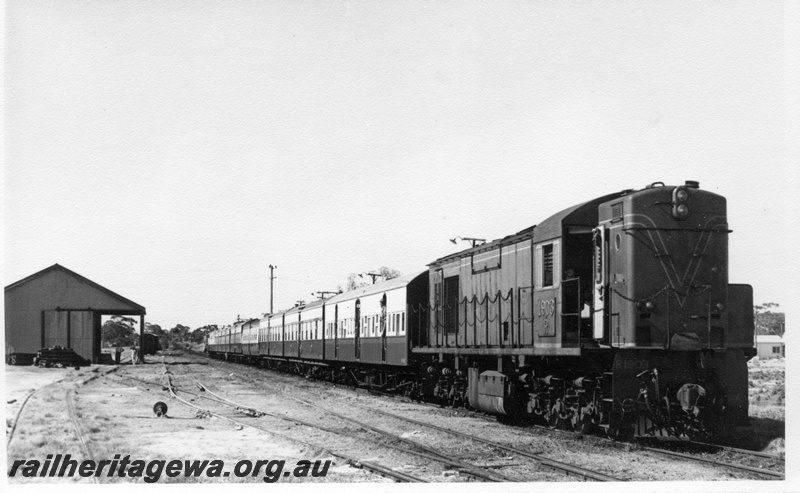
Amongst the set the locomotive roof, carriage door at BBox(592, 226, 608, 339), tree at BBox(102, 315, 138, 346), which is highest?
the locomotive roof

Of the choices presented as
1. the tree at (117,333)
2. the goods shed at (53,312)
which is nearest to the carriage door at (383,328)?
the goods shed at (53,312)

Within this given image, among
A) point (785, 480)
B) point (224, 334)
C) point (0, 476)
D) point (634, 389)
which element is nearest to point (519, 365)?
point (634, 389)

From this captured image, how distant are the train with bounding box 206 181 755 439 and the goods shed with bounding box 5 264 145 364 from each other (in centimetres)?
3537

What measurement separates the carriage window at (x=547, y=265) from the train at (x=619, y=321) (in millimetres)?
20

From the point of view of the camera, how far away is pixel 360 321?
28938 millimetres

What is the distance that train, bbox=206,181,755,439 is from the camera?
1234cm

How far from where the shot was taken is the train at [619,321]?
12336 mm

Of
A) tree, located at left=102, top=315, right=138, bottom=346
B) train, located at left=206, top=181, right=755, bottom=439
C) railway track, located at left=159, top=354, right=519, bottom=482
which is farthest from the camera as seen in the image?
tree, located at left=102, top=315, right=138, bottom=346

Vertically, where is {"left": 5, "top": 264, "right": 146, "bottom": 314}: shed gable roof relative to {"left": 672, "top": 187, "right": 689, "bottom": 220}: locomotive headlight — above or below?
below

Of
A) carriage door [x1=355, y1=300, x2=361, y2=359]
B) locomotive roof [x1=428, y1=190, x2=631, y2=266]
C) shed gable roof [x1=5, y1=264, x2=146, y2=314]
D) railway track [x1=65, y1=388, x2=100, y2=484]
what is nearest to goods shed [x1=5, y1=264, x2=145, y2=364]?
shed gable roof [x1=5, y1=264, x2=146, y2=314]

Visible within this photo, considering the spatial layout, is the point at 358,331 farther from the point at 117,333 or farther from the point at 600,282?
the point at 117,333

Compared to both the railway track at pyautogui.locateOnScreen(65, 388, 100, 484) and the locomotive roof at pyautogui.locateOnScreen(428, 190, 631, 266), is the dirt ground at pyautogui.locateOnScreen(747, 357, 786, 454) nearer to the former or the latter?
the locomotive roof at pyautogui.locateOnScreen(428, 190, 631, 266)

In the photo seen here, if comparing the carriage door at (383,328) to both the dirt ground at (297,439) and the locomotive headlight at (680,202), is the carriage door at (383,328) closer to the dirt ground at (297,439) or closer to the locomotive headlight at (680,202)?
the dirt ground at (297,439)

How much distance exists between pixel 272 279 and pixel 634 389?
2910 inches
